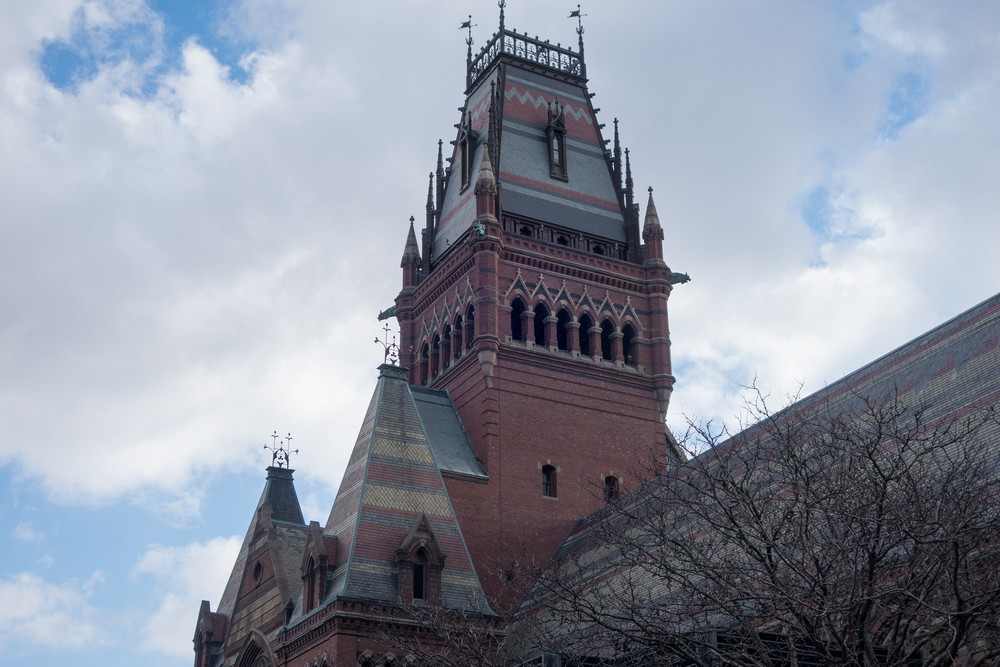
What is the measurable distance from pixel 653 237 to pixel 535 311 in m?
6.90

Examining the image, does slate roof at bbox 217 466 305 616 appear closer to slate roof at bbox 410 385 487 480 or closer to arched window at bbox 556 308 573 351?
slate roof at bbox 410 385 487 480

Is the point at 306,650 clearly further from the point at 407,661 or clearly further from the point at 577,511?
the point at 577,511

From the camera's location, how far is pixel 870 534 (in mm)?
19422

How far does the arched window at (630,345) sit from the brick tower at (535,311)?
0.23 feet

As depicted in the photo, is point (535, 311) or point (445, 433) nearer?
point (445, 433)

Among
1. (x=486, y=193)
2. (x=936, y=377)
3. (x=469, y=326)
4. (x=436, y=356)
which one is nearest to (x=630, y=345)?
(x=469, y=326)

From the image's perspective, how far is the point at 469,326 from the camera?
5338 cm

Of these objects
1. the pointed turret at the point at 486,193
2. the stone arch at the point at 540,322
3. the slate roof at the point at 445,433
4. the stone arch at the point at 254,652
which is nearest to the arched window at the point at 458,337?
the slate roof at the point at 445,433

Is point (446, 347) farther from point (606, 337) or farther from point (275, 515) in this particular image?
point (275, 515)

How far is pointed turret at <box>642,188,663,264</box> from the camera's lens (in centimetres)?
5659

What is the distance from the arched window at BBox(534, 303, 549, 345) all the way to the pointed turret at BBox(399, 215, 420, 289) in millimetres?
7062

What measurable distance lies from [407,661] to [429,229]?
958 inches

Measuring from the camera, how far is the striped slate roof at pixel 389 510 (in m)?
41.6

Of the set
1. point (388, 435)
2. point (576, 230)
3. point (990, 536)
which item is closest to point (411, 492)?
point (388, 435)
